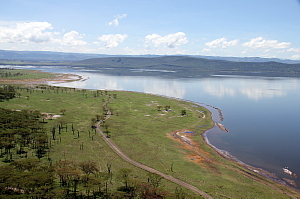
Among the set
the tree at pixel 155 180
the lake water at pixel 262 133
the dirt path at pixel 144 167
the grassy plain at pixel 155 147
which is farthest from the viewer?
the lake water at pixel 262 133

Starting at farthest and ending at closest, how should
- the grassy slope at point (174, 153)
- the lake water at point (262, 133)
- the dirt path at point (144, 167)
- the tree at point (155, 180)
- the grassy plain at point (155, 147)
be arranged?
the lake water at point (262, 133) → the grassy plain at point (155, 147) → the grassy slope at point (174, 153) → the dirt path at point (144, 167) → the tree at point (155, 180)

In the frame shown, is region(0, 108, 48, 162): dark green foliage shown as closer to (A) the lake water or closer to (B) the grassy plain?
→ (B) the grassy plain

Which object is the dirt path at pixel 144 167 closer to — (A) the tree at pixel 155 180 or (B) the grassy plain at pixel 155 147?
(B) the grassy plain at pixel 155 147

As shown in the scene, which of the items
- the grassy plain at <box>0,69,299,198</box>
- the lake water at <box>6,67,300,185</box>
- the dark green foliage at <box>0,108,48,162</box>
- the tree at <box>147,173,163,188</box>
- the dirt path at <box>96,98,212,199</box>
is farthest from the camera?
the lake water at <box>6,67,300,185</box>

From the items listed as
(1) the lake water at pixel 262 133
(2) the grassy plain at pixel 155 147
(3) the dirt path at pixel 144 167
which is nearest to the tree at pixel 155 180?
(2) the grassy plain at pixel 155 147

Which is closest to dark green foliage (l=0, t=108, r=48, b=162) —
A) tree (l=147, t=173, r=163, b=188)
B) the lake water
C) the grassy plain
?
the grassy plain

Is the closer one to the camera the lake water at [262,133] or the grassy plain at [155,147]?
the grassy plain at [155,147]

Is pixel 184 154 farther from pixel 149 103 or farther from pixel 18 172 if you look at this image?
pixel 149 103

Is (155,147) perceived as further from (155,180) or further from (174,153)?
(155,180)

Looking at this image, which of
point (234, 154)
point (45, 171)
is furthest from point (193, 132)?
point (45, 171)
